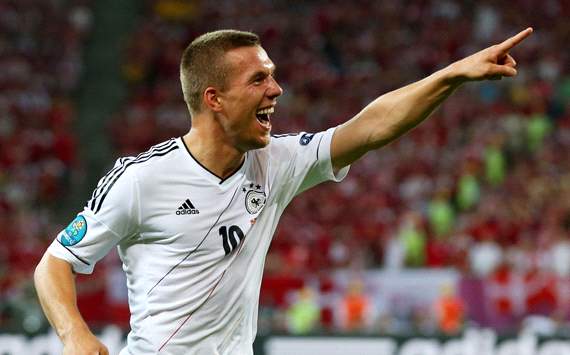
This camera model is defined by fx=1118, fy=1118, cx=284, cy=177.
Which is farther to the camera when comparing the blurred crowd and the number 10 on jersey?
the blurred crowd

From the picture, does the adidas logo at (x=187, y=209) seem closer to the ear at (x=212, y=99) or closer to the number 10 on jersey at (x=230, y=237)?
the number 10 on jersey at (x=230, y=237)

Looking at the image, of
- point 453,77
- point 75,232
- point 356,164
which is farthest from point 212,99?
point 356,164

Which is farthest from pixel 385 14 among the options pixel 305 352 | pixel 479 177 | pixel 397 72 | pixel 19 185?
pixel 305 352

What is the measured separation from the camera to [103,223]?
151 inches

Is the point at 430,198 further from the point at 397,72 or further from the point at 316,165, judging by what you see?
the point at 316,165

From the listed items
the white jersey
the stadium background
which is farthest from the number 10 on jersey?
the stadium background

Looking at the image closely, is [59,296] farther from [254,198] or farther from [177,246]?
[254,198]

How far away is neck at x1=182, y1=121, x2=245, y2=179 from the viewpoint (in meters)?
3.99

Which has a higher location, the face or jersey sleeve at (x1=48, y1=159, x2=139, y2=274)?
the face

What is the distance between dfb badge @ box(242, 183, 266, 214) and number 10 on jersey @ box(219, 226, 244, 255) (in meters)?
0.10

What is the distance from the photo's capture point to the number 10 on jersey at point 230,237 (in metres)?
3.93

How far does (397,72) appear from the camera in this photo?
17844 mm

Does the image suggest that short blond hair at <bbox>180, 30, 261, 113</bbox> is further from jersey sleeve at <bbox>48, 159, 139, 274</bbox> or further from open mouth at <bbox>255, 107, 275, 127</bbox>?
jersey sleeve at <bbox>48, 159, 139, 274</bbox>

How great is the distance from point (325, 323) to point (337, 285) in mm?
578
